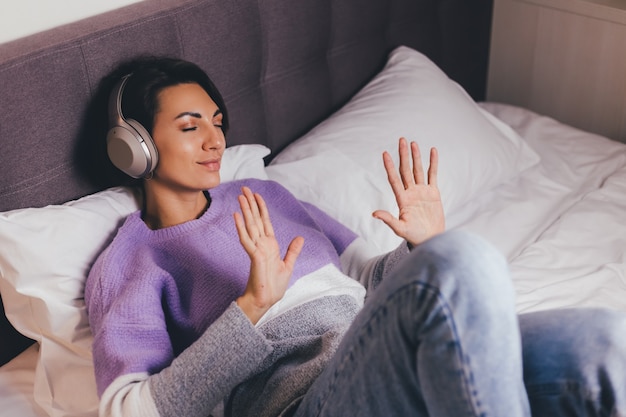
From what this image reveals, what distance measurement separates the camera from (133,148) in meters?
1.24

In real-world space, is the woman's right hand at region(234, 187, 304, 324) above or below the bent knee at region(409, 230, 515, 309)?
below

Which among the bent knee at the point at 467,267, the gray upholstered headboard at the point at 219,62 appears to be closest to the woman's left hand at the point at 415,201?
the bent knee at the point at 467,267

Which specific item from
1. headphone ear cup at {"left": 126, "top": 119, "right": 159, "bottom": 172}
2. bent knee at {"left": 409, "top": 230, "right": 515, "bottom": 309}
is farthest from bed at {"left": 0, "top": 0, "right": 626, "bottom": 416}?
bent knee at {"left": 409, "top": 230, "right": 515, "bottom": 309}

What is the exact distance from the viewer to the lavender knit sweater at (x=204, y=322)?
3.47ft

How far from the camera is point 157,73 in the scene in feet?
4.25

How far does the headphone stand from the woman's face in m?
0.02

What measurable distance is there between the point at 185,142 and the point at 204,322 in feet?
0.98

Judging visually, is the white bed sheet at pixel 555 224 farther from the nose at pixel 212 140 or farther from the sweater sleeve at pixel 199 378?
the nose at pixel 212 140

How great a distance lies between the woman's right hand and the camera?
1101 millimetres

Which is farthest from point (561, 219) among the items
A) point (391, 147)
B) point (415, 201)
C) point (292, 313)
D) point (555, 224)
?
point (292, 313)

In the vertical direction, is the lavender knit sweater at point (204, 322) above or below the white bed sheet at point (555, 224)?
above

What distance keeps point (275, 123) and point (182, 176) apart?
0.48 m

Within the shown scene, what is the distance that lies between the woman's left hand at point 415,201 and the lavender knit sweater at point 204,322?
123 millimetres

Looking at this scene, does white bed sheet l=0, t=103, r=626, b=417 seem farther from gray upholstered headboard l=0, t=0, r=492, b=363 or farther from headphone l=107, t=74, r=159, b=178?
headphone l=107, t=74, r=159, b=178
